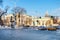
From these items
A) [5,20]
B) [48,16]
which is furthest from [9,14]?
[48,16]

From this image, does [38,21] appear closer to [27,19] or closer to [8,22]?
[27,19]

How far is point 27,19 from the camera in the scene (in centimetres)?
746

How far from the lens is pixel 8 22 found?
720cm

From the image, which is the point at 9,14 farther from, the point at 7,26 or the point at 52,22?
the point at 52,22

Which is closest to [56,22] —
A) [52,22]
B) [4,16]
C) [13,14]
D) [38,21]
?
[52,22]

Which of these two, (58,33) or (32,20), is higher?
(32,20)

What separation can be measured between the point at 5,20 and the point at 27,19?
2.78 feet

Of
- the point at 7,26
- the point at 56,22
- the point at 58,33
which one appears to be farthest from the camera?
the point at 58,33

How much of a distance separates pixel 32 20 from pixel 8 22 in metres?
0.89

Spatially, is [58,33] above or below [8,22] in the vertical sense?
below

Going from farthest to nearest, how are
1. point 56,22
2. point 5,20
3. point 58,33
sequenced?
point 58,33
point 5,20
point 56,22

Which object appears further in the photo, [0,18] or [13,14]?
[0,18]

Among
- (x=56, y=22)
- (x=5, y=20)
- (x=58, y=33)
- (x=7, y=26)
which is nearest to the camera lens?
(x=56, y=22)

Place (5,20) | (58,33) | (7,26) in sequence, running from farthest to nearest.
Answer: (58,33)
(5,20)
(7,26)
